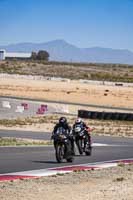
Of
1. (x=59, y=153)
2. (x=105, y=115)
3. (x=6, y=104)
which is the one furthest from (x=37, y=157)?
(x=6, y=104)

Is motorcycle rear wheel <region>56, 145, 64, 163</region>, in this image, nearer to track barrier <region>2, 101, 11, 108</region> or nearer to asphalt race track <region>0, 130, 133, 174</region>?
asphalt race track <region>0, 130, 133, 174</region>

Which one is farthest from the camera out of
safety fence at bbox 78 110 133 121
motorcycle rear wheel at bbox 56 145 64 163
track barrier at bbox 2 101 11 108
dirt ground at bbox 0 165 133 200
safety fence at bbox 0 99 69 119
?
track barrier at bbox 2 101 11 108

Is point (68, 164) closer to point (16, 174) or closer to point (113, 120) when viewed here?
point (16, 174)

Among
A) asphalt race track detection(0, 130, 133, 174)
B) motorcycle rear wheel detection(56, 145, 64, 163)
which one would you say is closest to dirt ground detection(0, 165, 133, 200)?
asphalt race track detection(0, 130, 133, 174)

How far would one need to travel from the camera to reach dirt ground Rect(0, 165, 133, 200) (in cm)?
1197

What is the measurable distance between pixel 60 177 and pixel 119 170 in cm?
279

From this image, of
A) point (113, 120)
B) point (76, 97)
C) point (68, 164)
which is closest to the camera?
point (68, 164)

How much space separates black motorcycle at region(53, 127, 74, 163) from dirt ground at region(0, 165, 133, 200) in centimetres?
306

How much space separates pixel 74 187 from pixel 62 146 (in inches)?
256

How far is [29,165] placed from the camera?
723 inches

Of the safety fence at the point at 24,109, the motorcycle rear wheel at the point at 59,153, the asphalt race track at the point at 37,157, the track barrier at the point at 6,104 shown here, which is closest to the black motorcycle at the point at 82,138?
the asphalt race track at the point at 37,157

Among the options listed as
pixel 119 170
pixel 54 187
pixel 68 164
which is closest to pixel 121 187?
pixel 54 187

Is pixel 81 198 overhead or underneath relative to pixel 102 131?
overhead

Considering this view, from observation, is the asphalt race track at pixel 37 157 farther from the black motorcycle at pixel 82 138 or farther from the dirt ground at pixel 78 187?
the dirt ground at pixel 78 187
